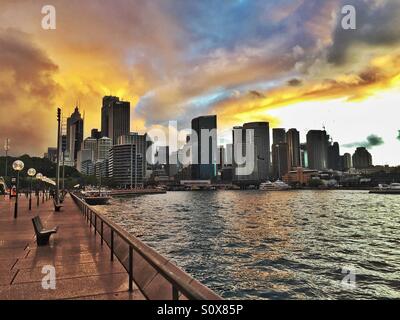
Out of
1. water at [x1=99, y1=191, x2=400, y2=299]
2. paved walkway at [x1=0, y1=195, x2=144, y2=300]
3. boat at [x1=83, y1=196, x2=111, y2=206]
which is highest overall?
paved walkway at [x1=0, y1=195, x2=144, y2=300]

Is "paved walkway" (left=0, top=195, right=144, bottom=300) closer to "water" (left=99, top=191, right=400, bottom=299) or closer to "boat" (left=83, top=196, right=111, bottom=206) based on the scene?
"water" (left=99, top=191, right=400, bottom=299)

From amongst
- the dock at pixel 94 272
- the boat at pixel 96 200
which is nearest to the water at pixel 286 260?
the dock at pixel 94 272

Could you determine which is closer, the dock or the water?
the dock

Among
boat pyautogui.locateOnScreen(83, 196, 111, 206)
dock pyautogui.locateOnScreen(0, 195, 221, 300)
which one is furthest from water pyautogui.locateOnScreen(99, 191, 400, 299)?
boat pyautogui.locateOnScreen(83, 196, 111, 206)

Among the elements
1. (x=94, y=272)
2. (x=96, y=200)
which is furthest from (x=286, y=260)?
(x=96, y=200)

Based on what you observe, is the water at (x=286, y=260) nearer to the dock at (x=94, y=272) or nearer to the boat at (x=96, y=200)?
the dock at (x=94, y=272)
